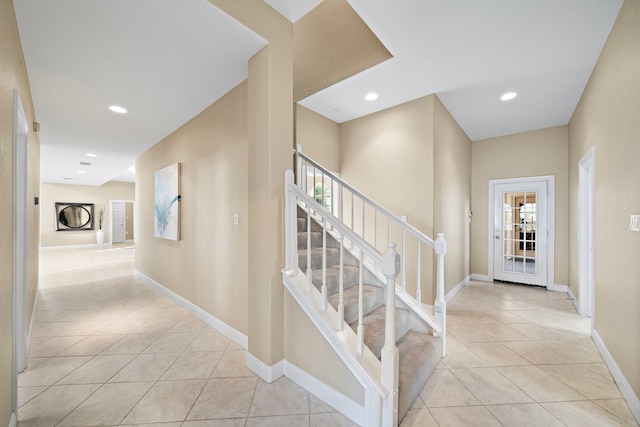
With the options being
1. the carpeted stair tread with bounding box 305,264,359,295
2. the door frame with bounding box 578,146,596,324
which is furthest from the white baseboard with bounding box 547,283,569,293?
the carpeted stair tread with bounding box 305,264,359,295

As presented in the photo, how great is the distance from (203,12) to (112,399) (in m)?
2.69

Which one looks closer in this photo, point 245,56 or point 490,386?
point 490,386

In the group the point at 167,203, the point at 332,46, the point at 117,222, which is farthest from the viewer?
the point at 117,222

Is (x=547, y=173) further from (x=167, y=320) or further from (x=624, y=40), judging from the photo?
(x=167, y=320)

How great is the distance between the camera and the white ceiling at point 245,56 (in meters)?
1.71

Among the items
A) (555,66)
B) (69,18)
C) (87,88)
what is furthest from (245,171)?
(555,66)

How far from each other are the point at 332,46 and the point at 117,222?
40.3 ft

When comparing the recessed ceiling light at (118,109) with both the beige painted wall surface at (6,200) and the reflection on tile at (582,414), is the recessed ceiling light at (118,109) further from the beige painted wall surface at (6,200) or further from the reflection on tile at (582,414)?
the reflection on tile at (582,414)

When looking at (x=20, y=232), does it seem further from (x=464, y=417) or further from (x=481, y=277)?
(x=481, y=277)

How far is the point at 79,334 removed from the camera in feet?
8.85

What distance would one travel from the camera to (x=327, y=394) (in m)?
1.70

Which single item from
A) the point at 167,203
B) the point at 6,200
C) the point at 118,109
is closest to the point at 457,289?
the point at 167,203

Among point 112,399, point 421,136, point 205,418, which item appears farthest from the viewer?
point 421,136

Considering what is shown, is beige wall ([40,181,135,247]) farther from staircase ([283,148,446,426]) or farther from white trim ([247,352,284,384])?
white trim ([247,352,284,384])
